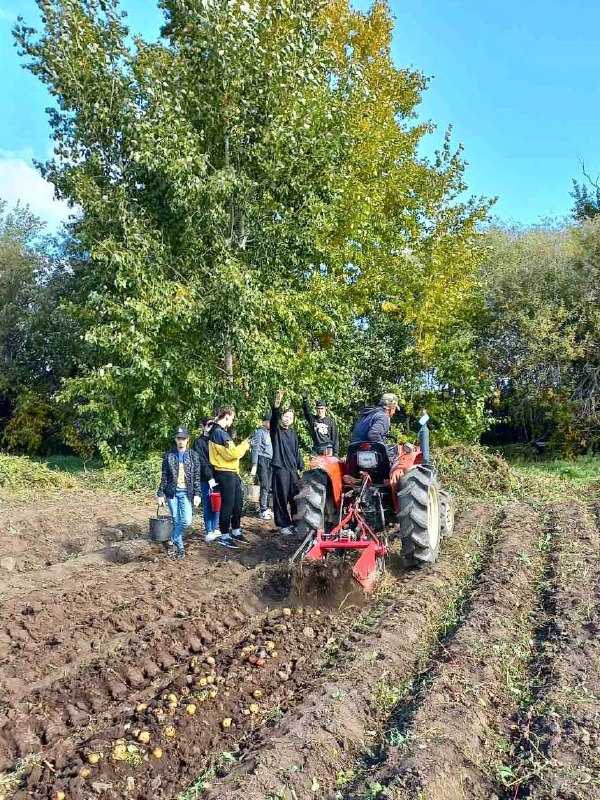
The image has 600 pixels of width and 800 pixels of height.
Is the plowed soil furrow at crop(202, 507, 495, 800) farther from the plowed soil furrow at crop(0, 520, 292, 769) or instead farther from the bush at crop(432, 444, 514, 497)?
the bush at crop(432, 444, 514, 497)

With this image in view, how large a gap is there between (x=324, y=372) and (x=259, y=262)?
2659 millimetres

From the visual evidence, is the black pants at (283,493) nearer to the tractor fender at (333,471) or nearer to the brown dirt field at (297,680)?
the brown dirt field at (297,680)

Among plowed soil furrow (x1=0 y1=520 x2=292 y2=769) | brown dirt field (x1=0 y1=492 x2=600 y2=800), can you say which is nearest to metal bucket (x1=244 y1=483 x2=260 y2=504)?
brown dirt field (x1=0 y1=492 x2=600 y2=800)

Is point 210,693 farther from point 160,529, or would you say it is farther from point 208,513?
point 208,513

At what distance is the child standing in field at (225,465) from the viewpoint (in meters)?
8.38

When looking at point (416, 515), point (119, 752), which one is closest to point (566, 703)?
point (119, 752)

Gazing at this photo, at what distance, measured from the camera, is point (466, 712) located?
402cm

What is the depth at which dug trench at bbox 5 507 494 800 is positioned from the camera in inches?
143

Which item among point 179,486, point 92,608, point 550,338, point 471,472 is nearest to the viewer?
point 92,608

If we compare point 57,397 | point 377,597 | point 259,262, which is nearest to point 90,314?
point 57,397

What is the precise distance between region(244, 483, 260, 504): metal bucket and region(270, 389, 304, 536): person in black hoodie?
2.10m

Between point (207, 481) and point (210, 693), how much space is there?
14.5 feet

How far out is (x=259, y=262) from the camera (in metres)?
14.7

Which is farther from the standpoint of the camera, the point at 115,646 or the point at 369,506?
the point at 369,506
